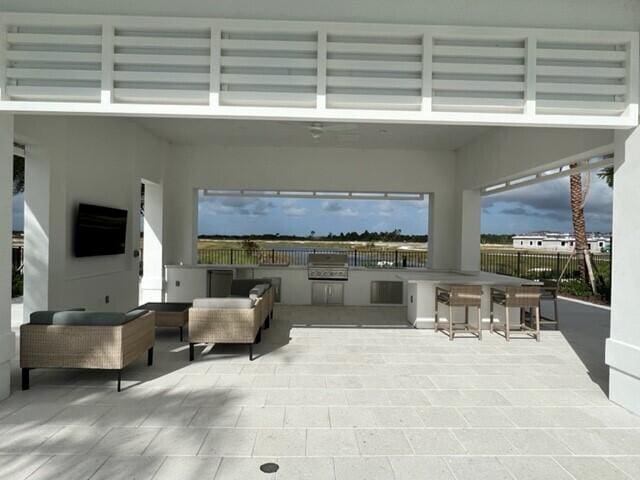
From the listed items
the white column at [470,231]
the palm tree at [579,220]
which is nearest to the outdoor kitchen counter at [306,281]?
the white column at [470,231]

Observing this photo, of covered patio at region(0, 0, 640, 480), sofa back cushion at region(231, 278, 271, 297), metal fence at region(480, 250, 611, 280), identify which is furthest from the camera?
metal fence at region(480, 250, 611, 280)

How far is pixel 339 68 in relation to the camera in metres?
3.11

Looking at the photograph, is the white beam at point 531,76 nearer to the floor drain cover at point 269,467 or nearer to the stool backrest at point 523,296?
the floor drain cover at point 269,467

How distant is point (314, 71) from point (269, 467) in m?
2.76

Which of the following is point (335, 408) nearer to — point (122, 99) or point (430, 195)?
point (122, 99)

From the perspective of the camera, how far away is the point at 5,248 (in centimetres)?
338

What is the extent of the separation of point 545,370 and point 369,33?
3.81 metres

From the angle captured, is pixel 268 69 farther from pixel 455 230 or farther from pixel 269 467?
pixel 455 230

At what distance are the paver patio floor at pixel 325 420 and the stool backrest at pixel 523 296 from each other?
3.11ft

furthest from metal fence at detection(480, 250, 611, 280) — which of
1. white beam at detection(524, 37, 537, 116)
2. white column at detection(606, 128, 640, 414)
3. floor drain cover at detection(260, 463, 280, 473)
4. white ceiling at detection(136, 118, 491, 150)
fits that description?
floor drain cover at detection(260, 463, 280, 473)

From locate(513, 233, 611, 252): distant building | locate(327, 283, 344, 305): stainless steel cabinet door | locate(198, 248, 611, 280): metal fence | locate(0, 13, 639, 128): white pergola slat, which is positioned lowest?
locate(327, 283, 344, 305): stainless steel cabinet door

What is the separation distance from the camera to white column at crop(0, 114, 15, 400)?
3.32m

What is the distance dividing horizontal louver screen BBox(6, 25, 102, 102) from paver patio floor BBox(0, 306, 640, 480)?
2434 millimetres

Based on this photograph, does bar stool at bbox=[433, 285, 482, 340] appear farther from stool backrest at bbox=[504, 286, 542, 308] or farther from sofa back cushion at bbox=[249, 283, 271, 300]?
sofa back cushion at bbox=[249, 283, 271, 300]
